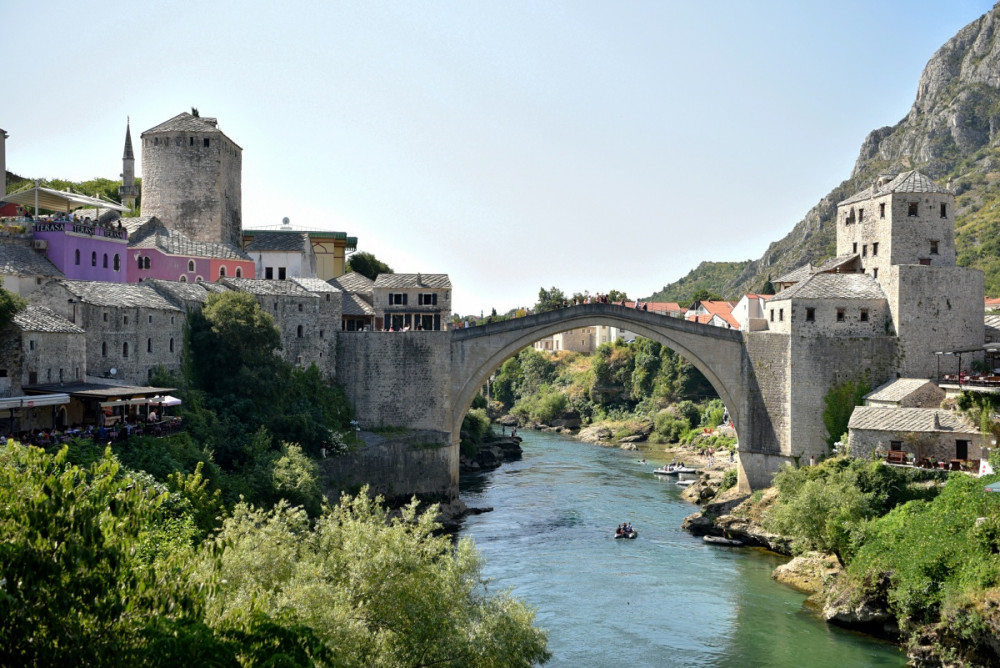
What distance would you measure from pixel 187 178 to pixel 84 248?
13.1m

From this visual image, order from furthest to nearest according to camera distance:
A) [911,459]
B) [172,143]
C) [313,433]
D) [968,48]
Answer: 1. [968,48]
2. [172,143]
3. [313,433]
4. [911,459]

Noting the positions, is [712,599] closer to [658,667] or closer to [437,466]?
[658,667]

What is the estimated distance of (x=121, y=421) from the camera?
33.8 m

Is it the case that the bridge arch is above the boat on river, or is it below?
above

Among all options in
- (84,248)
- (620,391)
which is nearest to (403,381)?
(84,248)

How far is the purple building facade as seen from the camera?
131 feet

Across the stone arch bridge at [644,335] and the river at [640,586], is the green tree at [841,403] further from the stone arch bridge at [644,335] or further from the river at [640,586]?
the river at [640,586]

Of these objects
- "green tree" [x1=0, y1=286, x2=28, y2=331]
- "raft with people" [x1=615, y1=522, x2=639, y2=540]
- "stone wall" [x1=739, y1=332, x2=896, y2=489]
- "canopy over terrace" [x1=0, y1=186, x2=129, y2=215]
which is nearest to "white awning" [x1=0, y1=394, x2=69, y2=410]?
"green tree" [x1=0, y1=286, x2=28, y2=331]

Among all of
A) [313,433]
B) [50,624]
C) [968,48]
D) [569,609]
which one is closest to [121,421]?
[313,433]

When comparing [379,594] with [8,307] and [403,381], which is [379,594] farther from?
[403,381]

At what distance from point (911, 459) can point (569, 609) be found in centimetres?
1341

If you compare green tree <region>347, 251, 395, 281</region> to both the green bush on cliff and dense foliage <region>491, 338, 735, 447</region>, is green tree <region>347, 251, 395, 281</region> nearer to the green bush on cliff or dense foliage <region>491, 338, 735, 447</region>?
dense foliage <region>491, 338, 735, 447</region>

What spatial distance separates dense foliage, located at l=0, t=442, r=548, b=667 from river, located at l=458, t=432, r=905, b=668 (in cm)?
823

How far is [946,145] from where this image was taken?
391ft
